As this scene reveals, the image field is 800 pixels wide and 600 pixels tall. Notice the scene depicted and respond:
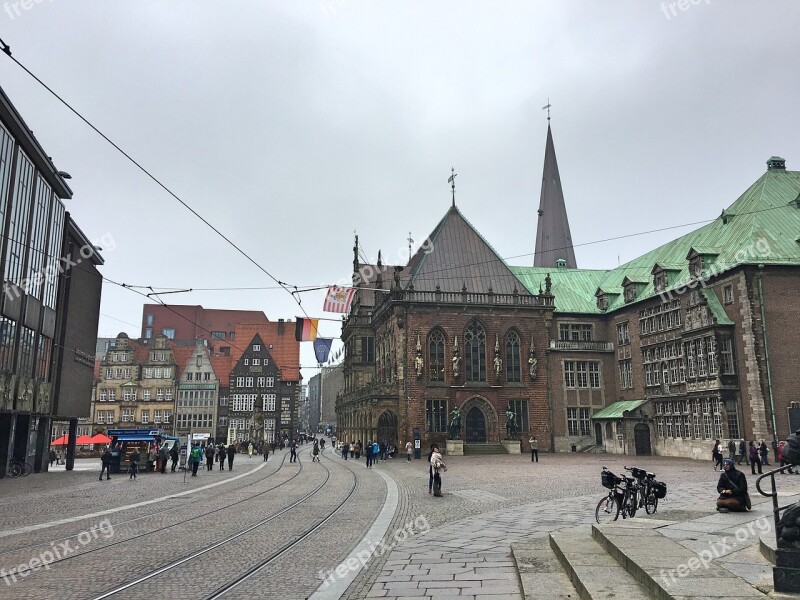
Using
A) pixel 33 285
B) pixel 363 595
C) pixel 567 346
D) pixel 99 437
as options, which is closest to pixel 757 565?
pixel 363 595

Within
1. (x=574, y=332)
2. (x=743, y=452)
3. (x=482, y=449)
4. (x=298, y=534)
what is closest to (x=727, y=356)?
(x=743, y=452)

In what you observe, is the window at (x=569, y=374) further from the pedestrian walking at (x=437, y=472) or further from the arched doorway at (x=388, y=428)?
the pedestrian walking at (x=437, y=472)

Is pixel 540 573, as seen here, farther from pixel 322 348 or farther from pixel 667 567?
pixel 322 348

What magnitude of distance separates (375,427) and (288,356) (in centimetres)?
4276

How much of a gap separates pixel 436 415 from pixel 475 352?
19.0 feet

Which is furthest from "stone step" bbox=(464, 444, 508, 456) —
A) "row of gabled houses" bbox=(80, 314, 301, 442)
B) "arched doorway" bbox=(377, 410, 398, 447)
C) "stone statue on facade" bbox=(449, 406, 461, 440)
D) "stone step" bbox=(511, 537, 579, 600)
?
"stone step" bbox=(511, 537, 579, 600)

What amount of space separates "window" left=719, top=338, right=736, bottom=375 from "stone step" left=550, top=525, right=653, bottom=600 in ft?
103

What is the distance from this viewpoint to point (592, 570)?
8062 mm

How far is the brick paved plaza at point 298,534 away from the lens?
332 inches

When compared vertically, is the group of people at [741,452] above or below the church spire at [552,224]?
below

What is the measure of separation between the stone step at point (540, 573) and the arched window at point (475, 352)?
128 ft

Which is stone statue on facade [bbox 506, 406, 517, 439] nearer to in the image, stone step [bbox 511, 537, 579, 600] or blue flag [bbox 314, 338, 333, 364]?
blue flag [bbox 314, 338, 333, 364]

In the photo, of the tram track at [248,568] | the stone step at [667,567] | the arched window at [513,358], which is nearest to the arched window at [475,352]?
the arched window at [513,358]

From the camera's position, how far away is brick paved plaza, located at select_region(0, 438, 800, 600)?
843 centimetres
